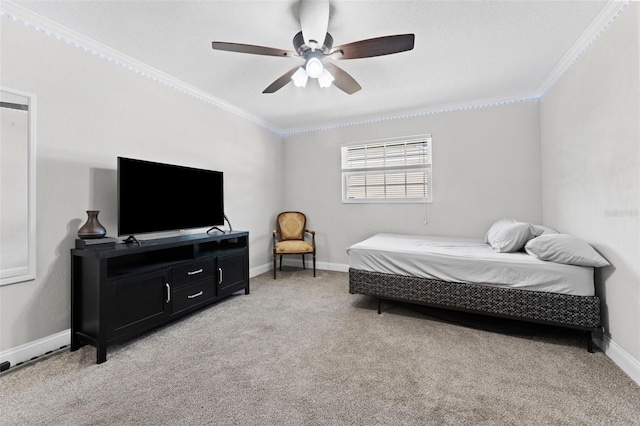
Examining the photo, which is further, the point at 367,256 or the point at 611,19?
the point at 367,256

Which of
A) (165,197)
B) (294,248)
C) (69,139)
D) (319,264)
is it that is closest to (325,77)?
(165,197)

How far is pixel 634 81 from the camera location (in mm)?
1722

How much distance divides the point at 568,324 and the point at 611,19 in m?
2.30

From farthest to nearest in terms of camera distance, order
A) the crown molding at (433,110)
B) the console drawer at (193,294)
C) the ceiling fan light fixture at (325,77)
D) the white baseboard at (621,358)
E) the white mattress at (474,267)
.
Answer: the crown molding at (433,110)
the console drawer at (193,294)
the ceiling fan light fixture at (325,77)
the white mattress at (474,267)
the white baseboard at (621,358)

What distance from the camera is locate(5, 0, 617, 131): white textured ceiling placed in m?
1.97

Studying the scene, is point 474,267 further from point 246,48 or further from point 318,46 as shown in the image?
point 246,48

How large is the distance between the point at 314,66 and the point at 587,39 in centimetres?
232

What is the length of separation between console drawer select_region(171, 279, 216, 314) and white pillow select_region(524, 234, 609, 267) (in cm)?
314

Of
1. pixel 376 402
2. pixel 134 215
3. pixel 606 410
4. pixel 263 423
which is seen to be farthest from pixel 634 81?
pixel 134 215

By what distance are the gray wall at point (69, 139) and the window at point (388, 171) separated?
250cm

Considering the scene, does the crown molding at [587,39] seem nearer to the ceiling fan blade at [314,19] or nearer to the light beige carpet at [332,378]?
the ceiling fan blade at [314,19]

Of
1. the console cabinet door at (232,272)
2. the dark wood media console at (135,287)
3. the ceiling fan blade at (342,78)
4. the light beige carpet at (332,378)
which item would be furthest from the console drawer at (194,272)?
the ceiling fan blade at (342,78)

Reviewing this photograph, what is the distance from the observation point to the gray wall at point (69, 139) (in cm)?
201

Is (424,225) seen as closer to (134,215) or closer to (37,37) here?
(134,215)
